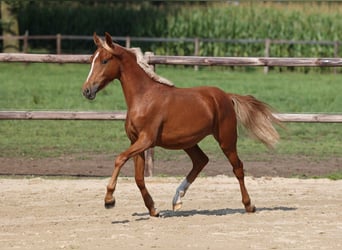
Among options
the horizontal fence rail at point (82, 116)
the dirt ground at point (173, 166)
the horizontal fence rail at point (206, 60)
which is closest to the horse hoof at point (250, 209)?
the horizontal fence rail at point (82, 116)

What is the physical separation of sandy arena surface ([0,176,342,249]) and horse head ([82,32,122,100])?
123 cm

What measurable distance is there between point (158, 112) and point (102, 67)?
66 centimetres

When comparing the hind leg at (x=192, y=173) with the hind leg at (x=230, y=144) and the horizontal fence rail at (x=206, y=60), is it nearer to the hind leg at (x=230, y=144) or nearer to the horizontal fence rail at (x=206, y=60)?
the hind leg at (x=230, y=144)

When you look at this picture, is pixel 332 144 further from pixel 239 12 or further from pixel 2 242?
pixel 239 12

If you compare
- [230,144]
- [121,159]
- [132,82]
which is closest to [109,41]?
[132,82]

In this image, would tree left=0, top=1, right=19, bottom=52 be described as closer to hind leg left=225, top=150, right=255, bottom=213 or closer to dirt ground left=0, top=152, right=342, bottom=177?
dirt ground left=0, top=152, right=342, bottom=177

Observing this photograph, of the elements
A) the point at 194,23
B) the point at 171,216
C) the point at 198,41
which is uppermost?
the point at 171,216

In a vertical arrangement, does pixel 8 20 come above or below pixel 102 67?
below

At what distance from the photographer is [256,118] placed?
9.53m

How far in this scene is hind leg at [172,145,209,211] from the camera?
30.5 ft

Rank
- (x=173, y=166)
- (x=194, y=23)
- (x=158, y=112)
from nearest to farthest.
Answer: (x=158, y=112)
(x=173, y=166)
(x=194, y=23)

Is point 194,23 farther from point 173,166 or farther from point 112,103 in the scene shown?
point 173,166

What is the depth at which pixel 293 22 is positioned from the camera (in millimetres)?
35531

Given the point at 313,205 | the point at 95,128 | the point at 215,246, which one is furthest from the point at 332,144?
the point at 215,246
